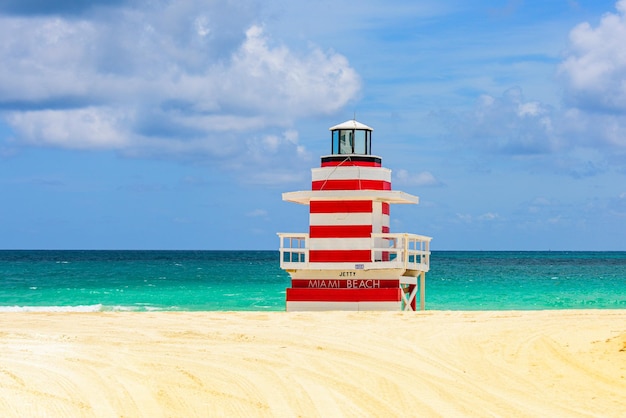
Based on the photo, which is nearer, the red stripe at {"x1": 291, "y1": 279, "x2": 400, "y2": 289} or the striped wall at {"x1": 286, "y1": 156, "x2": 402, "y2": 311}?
the striped wall at {"x1": 286, "y1": 156, "x2": 402, "y2": 311}

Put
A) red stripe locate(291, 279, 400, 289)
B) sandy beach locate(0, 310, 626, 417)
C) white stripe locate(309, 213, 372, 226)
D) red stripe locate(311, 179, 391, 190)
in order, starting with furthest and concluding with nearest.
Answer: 1. red stripe locate(291, 279, 400, 289)
2. red stripe locate(311, 179, 391, 190)
3. white stripe locate(309, 213, 372, 226)
4. sandy beach locate(0, 310, 626, 417)

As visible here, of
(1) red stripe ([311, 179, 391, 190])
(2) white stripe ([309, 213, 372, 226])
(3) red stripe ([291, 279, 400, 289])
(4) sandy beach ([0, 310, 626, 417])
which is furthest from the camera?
(3) red stripe ([291, 279, 400, 289])

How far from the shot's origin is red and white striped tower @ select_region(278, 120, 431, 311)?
61.0 ft

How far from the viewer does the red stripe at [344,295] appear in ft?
61.0

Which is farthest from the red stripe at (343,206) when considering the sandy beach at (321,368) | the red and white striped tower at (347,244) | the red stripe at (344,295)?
the sandy beach at (321,368)

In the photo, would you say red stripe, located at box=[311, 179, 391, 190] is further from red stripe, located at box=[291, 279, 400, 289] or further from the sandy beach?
the sandy beach

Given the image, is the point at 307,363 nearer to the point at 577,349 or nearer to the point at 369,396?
the point at 369,396

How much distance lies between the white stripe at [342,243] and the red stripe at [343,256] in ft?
0.26

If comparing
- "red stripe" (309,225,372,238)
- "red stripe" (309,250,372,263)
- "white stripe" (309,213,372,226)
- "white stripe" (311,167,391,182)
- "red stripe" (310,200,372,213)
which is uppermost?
"white stripe" (311,167,391,182)

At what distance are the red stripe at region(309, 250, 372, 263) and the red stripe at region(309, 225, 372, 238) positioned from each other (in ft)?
1.04

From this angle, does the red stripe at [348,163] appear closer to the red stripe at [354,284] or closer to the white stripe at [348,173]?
the white stripe at [348,173]

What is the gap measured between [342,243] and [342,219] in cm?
48

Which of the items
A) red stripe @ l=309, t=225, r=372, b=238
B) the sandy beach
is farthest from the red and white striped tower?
the sandy beach

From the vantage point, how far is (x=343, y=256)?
61.3 feet
